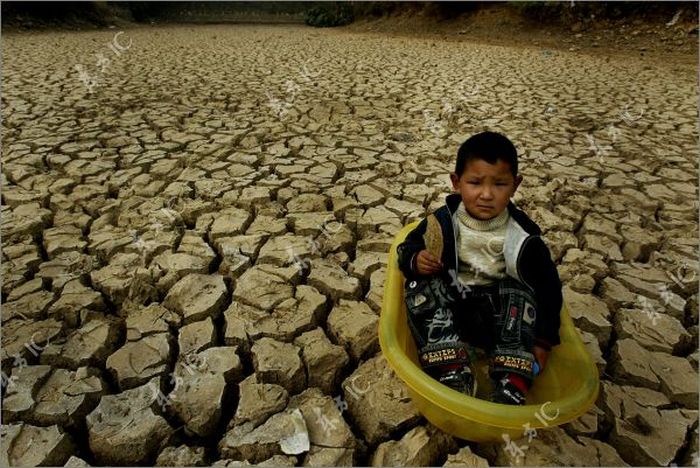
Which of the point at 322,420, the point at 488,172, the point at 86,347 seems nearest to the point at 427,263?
the point at 488,172

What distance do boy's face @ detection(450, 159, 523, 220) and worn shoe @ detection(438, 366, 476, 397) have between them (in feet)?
1.42

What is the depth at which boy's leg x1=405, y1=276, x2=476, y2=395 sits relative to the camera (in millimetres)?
1226

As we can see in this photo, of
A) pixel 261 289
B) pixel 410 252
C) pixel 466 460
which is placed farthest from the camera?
pixel 261 289

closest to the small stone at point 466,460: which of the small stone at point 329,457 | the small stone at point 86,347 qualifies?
the small stone at point 329,457

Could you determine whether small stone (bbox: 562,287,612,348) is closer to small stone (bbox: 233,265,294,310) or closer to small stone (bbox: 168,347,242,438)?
small stone (bbox: 233,265,294,310)

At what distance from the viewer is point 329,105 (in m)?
4.07

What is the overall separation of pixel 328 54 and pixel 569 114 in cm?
448

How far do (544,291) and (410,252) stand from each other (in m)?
0.39

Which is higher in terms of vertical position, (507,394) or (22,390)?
(507,394)

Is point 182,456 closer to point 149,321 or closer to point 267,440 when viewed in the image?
point 267,440

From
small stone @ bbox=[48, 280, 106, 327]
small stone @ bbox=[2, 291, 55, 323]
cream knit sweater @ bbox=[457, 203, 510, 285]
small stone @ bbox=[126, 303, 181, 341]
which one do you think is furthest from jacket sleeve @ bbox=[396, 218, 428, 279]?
small stone @ bbox=[2, 291, 55, 323]

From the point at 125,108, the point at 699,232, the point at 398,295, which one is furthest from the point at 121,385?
the point at 125,108

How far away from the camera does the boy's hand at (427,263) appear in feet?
4.28

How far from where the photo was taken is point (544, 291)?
4.21ft
